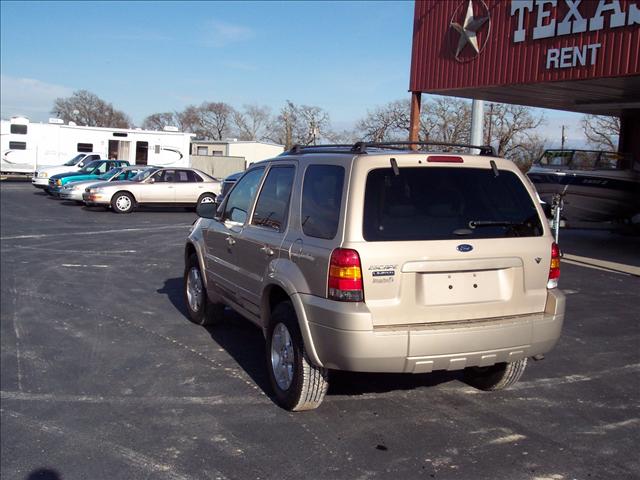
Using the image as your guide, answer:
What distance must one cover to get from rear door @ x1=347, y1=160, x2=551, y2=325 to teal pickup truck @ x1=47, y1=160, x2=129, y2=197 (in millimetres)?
22461

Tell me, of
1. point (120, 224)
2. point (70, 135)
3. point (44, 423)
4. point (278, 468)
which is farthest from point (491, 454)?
point (70, 135)

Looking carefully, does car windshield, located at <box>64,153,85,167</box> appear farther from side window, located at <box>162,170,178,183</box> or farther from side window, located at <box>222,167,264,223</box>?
side window, located at <box>222,167,264,223</box>

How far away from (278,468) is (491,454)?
4.41 feet

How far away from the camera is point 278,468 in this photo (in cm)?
394

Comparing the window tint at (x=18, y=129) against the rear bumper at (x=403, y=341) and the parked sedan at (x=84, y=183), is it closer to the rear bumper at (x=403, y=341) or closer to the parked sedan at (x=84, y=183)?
the parked sedan at (x=84, y=183)

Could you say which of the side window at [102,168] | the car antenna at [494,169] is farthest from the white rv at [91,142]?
the car antenna at [494,169]

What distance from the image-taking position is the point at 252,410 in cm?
485

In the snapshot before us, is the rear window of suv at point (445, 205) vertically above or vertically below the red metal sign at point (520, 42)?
below

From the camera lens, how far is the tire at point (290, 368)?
4.55 metres

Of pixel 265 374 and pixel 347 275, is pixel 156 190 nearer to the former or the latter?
pixel 265 374

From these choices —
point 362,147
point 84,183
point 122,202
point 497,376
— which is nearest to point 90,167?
point 84,183

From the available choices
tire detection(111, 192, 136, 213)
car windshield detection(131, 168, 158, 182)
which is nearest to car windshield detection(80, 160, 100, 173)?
car windshield detection(131, 168, 158, 182)

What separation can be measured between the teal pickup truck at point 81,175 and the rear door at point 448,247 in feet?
73.7

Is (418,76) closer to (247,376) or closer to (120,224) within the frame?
(120,224)
